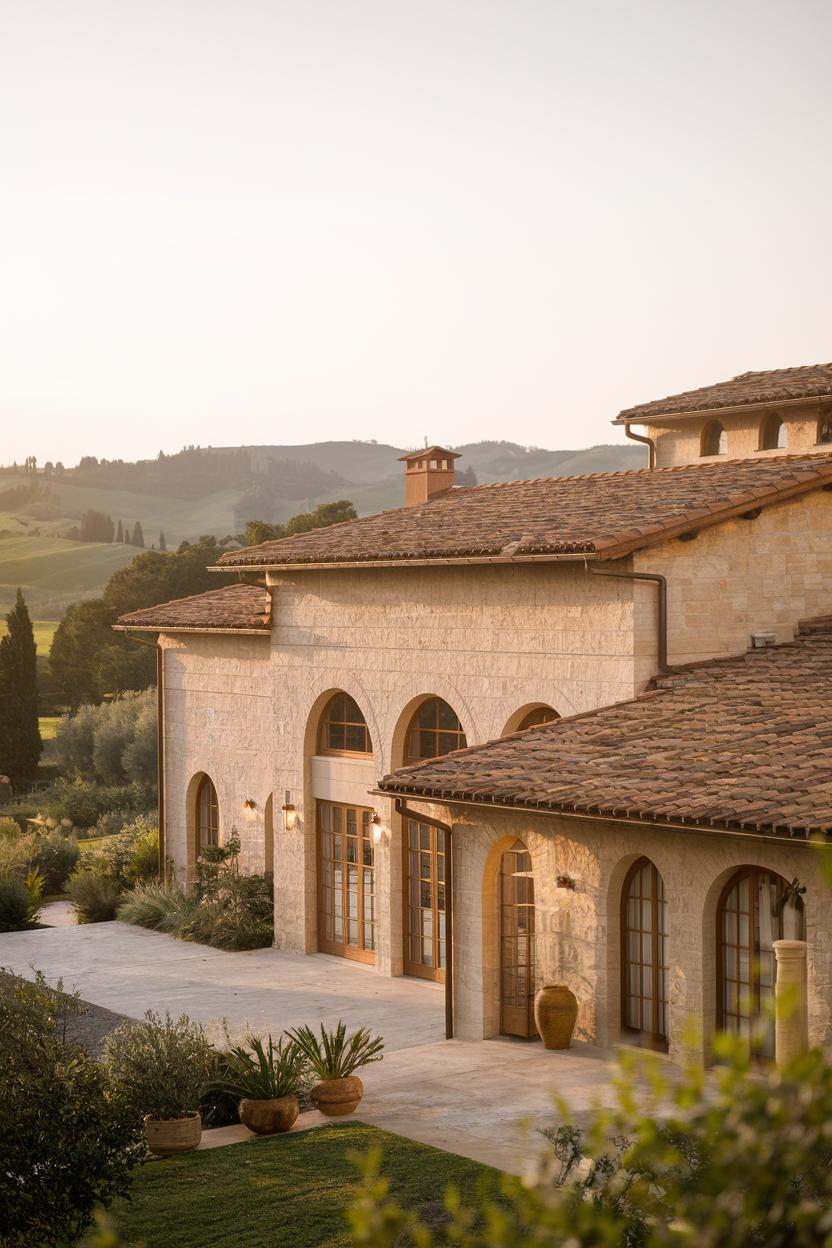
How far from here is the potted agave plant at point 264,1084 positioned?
14.0 meters

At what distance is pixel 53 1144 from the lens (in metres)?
10.6

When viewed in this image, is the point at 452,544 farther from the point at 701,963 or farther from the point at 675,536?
the point at 701,963

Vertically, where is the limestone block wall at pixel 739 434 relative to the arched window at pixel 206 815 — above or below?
above

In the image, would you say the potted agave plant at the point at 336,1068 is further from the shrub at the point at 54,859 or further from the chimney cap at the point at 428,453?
the shrub at the point at 54,859

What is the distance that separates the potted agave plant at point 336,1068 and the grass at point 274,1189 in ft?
1.85

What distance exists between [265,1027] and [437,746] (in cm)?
480

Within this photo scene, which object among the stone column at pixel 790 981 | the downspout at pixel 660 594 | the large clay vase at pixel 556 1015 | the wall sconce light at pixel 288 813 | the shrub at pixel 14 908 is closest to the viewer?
the stone column at pixel 790 981

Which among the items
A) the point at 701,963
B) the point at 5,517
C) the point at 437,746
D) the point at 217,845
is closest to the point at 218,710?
the point at 217,845

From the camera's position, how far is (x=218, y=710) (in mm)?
26516

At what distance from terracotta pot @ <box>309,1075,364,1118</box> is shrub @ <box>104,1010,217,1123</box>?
1084 millimetres

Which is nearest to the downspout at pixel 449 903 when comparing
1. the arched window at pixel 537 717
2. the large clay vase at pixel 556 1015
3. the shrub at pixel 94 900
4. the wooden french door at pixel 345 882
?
the large clay vase at pixel 556 1015

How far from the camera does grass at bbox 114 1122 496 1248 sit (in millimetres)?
11312

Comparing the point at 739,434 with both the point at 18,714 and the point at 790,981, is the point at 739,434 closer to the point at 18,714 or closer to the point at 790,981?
the point at 790,981

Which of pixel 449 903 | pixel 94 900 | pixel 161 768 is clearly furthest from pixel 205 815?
pixel 449 903
